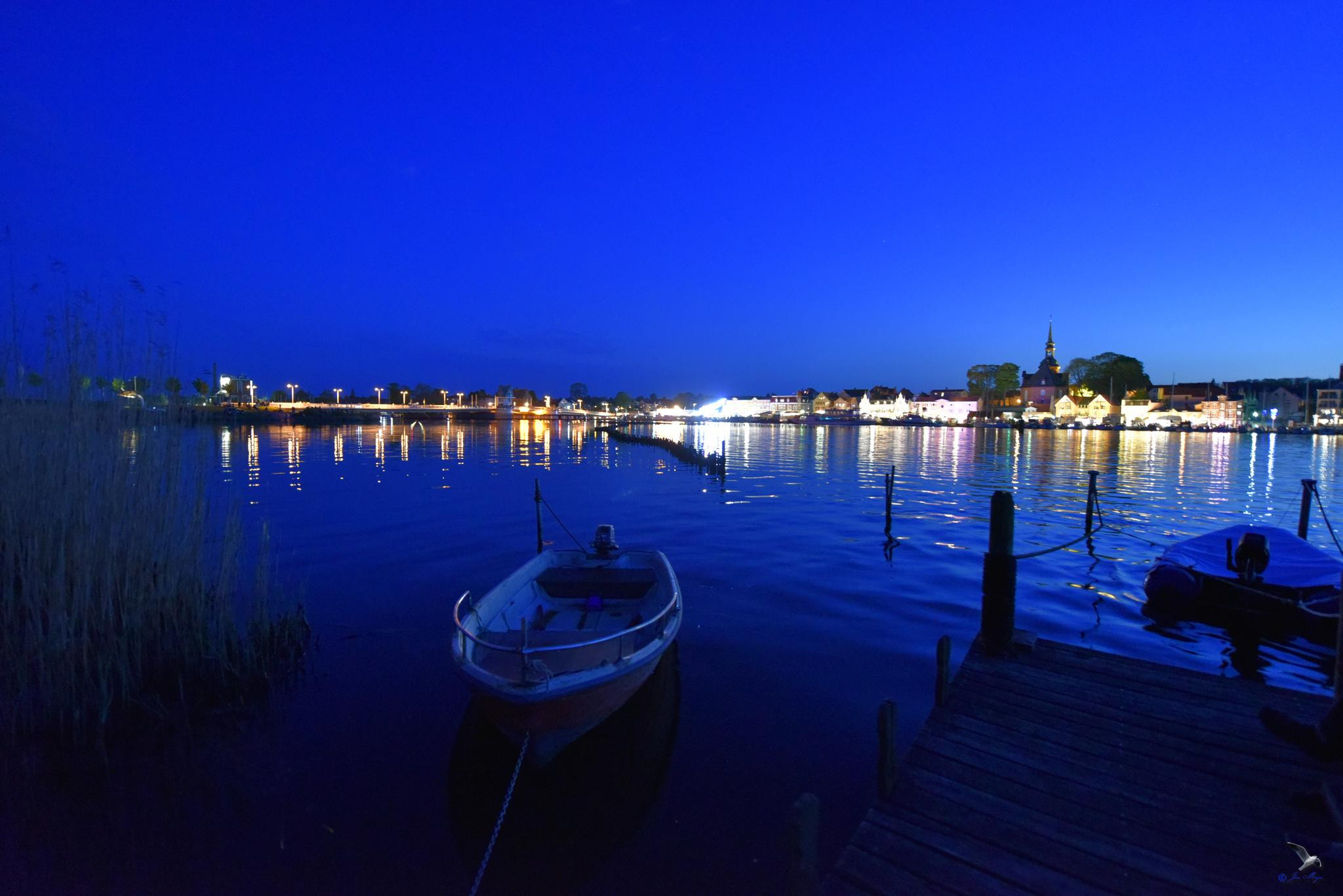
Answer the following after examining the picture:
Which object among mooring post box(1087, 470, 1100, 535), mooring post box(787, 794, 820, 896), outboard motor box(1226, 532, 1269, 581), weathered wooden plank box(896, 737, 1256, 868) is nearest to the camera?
mooring post box(787, 794, 820, 896)

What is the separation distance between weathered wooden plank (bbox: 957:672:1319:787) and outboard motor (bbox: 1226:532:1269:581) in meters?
8.90

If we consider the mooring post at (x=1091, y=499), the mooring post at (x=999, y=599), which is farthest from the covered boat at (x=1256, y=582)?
the mooring post at (x=999, y=599)

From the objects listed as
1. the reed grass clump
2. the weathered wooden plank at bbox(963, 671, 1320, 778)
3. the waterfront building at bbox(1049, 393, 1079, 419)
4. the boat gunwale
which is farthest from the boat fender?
the waterfront building at bbox(1049, 393, 1079, 419)

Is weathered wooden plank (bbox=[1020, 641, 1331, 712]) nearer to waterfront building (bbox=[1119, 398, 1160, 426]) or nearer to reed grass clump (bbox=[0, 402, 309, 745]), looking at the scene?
reed grass clump (bbox=[0, 402, 309, 745])

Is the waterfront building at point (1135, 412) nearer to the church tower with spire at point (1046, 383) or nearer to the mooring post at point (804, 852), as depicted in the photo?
the church tower with spire at point (1046, 383)

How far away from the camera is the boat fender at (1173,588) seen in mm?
12633

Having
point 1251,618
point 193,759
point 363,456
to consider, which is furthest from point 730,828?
point 363,456

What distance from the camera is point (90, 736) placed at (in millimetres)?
7254

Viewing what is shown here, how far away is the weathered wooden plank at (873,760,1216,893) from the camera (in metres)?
4.24

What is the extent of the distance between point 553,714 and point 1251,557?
13.7 m

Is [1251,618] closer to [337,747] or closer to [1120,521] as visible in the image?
[1120,521]

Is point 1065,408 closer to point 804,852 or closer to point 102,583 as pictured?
point 804,852

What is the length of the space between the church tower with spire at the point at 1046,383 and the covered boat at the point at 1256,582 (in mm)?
180399

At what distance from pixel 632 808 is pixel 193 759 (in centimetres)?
483
